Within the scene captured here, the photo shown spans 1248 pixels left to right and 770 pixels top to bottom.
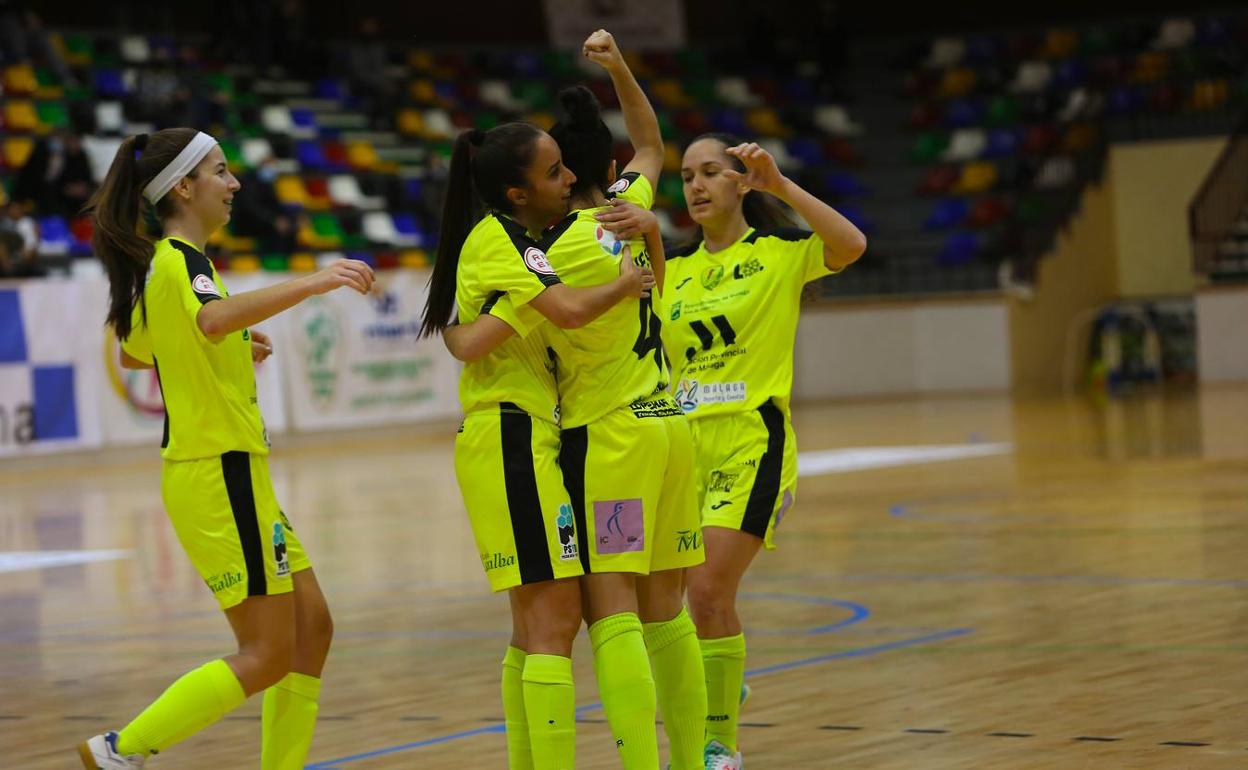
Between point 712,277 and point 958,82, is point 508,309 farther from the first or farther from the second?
point 958,82

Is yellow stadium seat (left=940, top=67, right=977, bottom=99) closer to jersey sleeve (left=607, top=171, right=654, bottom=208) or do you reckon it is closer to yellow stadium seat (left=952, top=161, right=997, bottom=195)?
yellow stadium seat (left=952, top=161, right=997, bottom=195)

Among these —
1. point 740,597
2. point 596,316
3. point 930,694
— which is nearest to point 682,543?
point 596,316

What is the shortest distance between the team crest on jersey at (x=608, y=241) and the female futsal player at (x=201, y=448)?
742mm

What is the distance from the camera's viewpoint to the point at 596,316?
419 cm

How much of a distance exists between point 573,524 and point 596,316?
49 centimetres

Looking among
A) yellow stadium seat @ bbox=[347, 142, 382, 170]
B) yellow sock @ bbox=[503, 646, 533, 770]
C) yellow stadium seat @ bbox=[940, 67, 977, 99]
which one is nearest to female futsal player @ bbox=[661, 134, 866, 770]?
yellow sock @ bbox=[503, 646, 533, 770]

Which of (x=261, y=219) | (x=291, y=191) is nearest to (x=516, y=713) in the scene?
(x=261, y=219)

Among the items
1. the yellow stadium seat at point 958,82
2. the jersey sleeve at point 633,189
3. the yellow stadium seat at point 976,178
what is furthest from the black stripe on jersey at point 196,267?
the yellow stadium seat at point 958,82

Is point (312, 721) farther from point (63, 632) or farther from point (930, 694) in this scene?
point (63, 632)

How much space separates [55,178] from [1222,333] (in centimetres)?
1652

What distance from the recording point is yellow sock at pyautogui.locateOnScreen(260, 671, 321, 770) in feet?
15.1

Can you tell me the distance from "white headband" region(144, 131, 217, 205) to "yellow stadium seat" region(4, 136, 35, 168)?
1752 centimetres

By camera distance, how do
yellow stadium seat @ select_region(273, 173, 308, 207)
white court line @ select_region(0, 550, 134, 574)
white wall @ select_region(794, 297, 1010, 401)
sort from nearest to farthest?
1. white court line @ select_region(0, 550, 134, 574)
2. yellow stadium seat @ select_region(273, 173, 308, 207)
3. white wall @ select_region(794, 297, 1010, 401)

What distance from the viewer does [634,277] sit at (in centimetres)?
422
